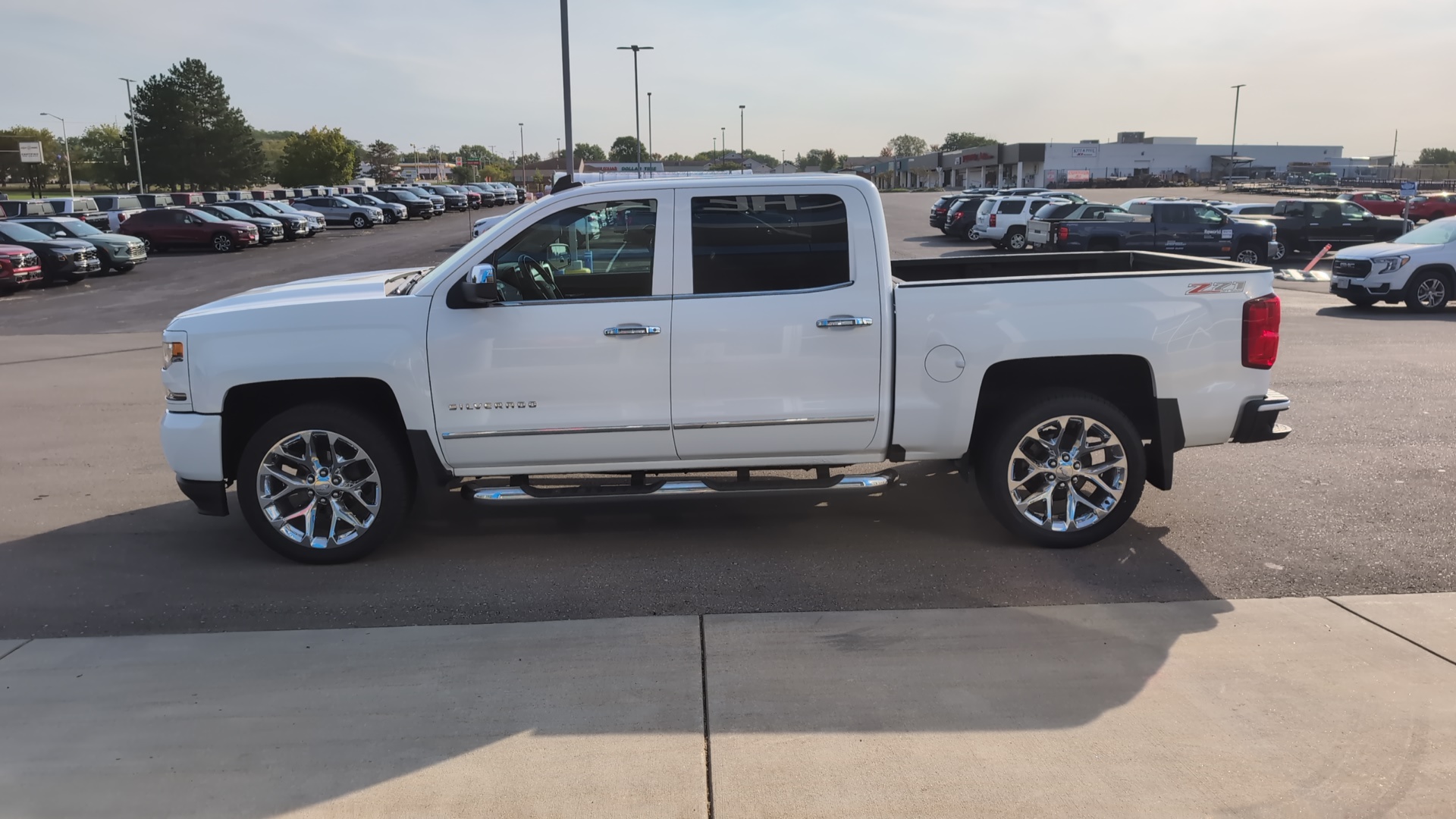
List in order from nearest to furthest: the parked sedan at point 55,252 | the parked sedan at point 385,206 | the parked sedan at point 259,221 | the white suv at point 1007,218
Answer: the parked sedan at point 55,252, the white suv at point 1007,218, the parked sedan at point 259,221, the parked sedan at point 385,206

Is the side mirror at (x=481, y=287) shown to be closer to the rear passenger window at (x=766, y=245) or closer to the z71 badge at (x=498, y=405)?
the z71 badge at (x=498, y=405)

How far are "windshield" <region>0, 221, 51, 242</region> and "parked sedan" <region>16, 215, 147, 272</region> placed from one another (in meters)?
0.91

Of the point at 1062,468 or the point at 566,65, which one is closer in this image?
the point at 1062,468

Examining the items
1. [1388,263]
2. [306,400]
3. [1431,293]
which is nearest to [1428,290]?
[1431,293]

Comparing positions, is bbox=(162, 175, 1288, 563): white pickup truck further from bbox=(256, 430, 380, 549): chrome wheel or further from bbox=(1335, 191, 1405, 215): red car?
bbox=(1335, 191, 1405, 215): red car

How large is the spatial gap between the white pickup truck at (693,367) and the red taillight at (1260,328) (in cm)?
1

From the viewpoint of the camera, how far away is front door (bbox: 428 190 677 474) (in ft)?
17.2

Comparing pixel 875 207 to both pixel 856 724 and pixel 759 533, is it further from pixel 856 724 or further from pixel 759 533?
pixel 856 724

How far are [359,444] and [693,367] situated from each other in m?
1.80

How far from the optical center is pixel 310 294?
18.6 feet

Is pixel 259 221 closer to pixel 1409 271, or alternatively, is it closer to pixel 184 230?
pixel 184 230

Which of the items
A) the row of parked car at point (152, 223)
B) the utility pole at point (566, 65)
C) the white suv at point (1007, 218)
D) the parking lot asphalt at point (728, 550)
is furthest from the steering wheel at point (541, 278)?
the white suv at point (1007, 218)

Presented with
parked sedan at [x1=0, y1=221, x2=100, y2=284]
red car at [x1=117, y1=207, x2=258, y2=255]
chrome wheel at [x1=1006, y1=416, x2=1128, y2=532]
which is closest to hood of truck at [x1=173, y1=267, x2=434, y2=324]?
chrome wheel at [x1=1006, y1=416, x2=1128, y2=532]

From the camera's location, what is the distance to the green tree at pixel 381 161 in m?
132
